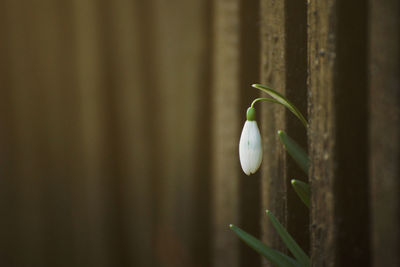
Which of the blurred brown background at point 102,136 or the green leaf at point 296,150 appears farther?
the blurred brown background at point 102,136

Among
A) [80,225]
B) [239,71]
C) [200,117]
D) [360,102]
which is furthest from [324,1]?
[80,225]

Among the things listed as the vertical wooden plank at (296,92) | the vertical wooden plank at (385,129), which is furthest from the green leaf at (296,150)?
the vertical wooden plank at (385,129)

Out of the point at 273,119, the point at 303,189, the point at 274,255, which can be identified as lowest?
the point at 274,255

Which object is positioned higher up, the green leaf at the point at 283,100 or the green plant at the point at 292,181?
the green leaf at the point at 283,100

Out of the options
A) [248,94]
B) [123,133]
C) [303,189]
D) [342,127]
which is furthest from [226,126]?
[342,127]

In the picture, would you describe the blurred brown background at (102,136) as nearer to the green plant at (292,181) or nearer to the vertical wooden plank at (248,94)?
the vertical wooden plank at (248,94)

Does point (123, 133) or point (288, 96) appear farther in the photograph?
point (123, 133)

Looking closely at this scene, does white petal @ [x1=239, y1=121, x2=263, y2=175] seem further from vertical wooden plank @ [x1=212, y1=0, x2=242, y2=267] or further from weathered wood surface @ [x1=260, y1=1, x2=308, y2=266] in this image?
vertical wooden plank @ [x1=212, y1=0, x2=242, y2=267]

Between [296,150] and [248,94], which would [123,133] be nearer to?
[248,94]
